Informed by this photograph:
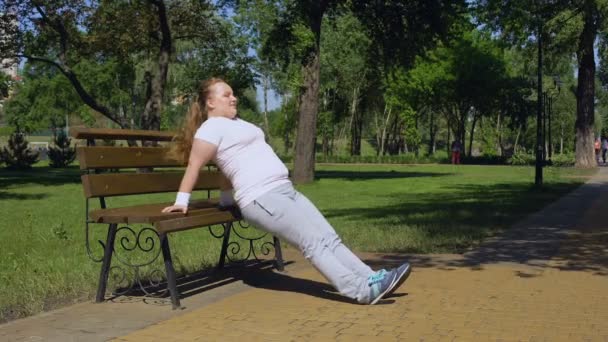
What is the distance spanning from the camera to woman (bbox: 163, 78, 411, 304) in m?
4.95

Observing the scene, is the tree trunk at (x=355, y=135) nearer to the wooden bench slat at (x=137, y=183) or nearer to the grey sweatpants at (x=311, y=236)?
the wooden bench slat at (x=137, y=183)

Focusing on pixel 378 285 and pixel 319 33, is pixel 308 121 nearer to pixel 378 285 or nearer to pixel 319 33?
pixel 319 33

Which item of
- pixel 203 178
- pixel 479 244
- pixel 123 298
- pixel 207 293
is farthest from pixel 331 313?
pixel 479 244

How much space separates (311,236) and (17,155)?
3946 centimetres

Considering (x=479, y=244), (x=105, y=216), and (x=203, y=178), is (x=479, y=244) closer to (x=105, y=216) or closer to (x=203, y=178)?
(x=203, y=178)

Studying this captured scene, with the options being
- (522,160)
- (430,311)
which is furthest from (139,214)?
(522,160)

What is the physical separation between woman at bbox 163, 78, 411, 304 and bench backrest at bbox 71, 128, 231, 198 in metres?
0.47

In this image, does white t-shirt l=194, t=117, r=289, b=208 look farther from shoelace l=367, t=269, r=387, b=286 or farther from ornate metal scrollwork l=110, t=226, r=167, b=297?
shoelace l=367, t=269, r=387, b=286

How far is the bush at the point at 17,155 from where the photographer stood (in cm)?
4088

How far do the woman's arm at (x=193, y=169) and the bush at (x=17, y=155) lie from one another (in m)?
38.9

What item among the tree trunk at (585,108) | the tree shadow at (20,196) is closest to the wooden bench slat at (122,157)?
the tree shadow at (20,196)

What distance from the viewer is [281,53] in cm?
2702

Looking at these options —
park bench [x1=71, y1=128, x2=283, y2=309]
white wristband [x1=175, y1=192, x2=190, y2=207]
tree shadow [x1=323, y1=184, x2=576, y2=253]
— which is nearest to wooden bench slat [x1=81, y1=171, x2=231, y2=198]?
park bench [x1=71, y1=128, x2=283, y2=309]

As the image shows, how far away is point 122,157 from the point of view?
544 cm
